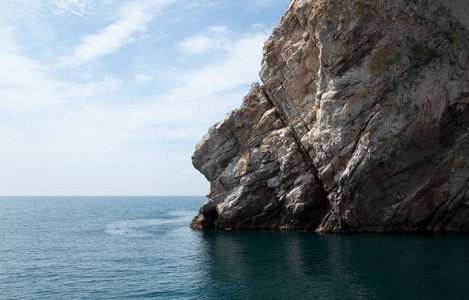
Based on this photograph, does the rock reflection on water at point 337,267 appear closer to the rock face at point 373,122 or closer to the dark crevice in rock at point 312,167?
the rock face at point 373,122

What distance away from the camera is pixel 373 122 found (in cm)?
4488

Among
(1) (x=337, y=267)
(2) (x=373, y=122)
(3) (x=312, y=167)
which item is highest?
(2) (x=373, y=122)

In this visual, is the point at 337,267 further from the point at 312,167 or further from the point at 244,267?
the point at 312,167

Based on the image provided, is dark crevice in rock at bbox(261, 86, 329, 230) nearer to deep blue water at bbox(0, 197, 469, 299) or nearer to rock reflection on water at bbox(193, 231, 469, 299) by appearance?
rock reflection on water at bbox(193, 231, 469, 299)

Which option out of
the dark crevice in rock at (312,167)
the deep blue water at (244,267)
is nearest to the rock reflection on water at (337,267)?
the deep blue water at (244,267)

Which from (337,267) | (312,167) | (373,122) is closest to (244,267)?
(337,267)

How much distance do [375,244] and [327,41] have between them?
961 inches

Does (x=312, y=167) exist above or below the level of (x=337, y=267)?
above

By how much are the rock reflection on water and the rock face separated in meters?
4.74

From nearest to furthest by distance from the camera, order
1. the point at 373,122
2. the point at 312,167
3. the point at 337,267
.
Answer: the point at 337,267, the point at 373,122, the point at 312,167

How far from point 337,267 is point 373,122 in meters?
19.8

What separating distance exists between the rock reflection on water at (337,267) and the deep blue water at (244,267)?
0.23ft

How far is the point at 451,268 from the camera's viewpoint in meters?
29.6

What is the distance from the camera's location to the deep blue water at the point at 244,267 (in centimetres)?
2659
